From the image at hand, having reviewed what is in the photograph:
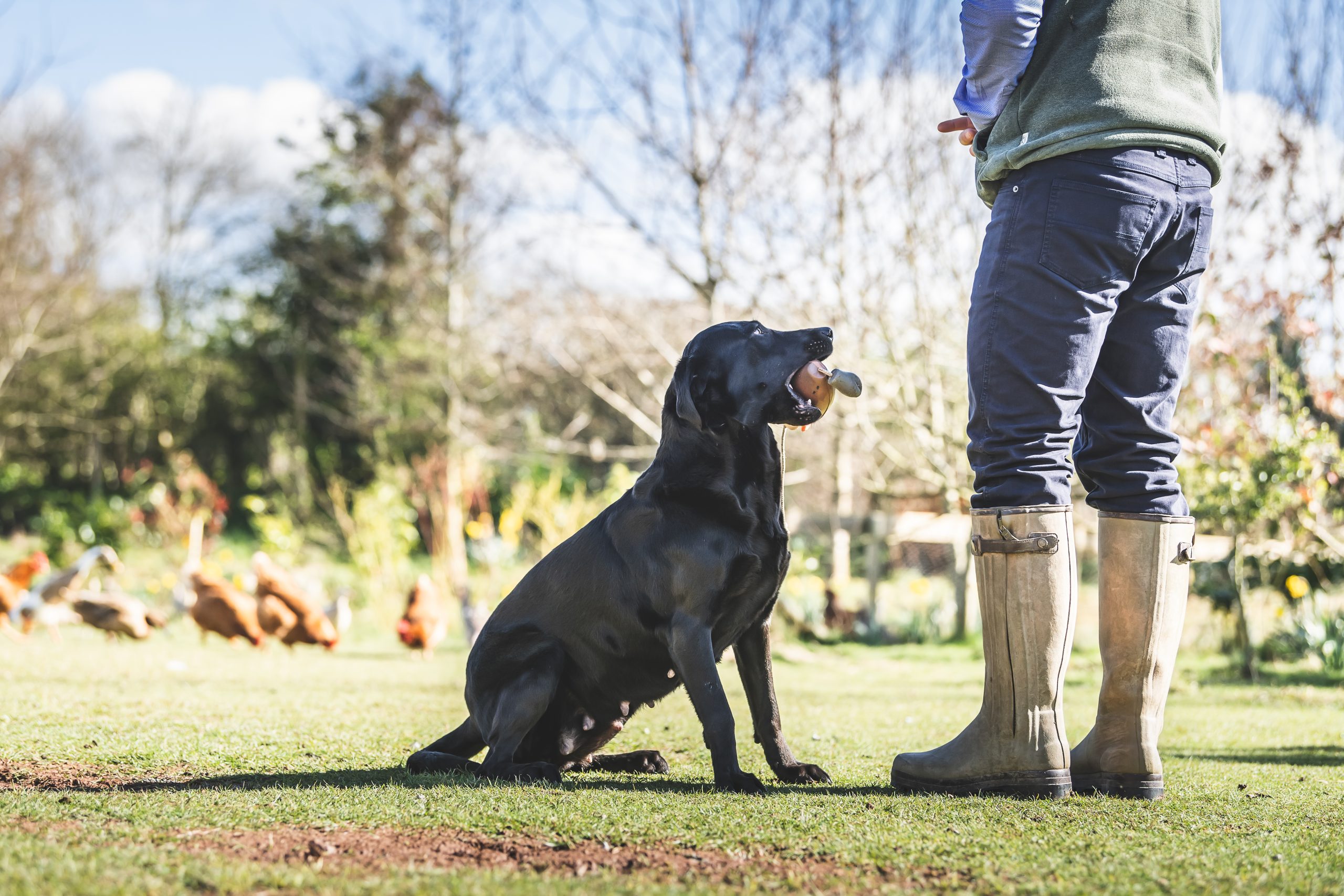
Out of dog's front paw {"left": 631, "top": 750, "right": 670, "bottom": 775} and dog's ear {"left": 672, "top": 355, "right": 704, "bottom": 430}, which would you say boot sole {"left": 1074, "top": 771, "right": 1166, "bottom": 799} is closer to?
dog's front paw {"left": 631, "top": 750, "right": 670, "bottom": 775}

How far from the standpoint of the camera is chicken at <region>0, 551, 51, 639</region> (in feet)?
26.0

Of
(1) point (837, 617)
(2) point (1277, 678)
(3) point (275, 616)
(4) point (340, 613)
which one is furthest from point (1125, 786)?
(1) point (837, 617)

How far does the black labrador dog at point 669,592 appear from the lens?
256cm

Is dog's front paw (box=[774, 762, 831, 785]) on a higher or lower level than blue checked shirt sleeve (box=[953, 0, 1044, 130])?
lower

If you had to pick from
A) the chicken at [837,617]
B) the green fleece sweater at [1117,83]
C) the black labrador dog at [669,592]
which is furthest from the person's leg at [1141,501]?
the chicken at [837,617]

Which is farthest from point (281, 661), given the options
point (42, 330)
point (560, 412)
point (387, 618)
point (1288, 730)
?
point (42, 330)

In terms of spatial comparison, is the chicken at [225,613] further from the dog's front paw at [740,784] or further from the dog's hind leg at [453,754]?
the dog's front paw at [740,784]

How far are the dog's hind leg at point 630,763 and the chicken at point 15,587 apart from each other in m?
6.73

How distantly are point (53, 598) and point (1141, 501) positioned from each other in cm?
823

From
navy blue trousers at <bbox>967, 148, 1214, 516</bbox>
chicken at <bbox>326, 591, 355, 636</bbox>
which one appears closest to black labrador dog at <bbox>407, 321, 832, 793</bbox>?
navy blue trousers at <bbox>967, 148, 1214, 516</bbox>

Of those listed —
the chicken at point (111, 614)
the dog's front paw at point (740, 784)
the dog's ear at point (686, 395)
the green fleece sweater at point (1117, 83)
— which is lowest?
the chicken at point (111, 614)

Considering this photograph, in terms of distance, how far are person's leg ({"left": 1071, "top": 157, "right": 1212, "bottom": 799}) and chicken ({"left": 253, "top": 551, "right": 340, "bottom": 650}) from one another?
6294 mm

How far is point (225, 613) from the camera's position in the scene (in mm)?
7648

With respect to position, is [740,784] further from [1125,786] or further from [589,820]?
[1125,786]
